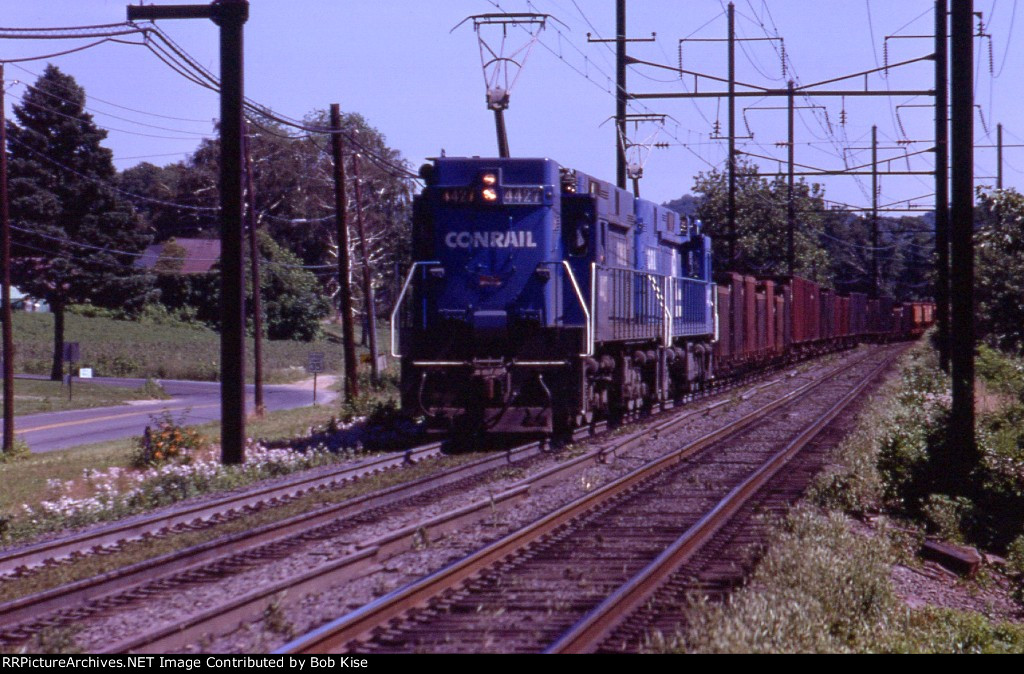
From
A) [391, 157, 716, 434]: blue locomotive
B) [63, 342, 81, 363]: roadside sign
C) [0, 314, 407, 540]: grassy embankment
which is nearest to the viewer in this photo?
[391, 157, 716, 434]: blue locomotive

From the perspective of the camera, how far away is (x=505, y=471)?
45.2ft

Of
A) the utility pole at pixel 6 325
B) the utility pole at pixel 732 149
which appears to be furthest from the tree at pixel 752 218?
the utility pole at pixel 6 325

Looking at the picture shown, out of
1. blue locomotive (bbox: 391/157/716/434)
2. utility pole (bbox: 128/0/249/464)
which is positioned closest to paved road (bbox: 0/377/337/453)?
utility pole (bbox: 128/0/249/464)

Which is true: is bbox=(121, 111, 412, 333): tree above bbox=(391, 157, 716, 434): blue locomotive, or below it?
above

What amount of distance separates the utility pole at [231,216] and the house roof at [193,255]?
60.3 meters

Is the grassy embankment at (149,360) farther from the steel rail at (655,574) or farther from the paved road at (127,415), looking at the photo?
the steel rail at (655,574)

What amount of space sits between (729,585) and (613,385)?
11.1 meters

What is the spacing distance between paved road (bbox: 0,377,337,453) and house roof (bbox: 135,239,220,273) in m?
18.5

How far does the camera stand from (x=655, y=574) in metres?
8.12

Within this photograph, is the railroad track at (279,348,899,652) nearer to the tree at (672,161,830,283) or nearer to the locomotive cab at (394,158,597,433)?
the locomotive cab at (394,158,597,433)

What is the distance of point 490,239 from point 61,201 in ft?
161

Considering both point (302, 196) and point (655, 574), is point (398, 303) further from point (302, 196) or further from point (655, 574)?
point (302, 196)

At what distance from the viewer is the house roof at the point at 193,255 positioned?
75812 millimetres

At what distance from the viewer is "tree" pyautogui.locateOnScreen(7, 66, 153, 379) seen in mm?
56656
